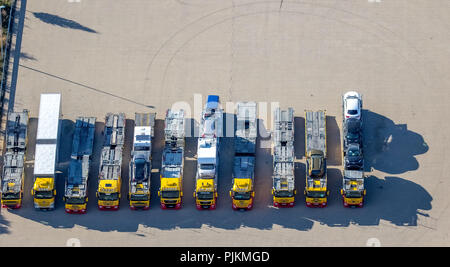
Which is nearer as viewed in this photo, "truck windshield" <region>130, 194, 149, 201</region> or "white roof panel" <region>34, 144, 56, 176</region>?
"truck windshield" <region>130, 194, 149, 201</region>

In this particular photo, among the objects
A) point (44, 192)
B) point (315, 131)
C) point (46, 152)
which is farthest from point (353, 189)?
point (46, 152)

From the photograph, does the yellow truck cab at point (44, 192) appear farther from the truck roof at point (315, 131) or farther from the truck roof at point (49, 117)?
the truck roof at point (315, 131)

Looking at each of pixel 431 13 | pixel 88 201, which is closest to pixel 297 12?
pixel 431 13

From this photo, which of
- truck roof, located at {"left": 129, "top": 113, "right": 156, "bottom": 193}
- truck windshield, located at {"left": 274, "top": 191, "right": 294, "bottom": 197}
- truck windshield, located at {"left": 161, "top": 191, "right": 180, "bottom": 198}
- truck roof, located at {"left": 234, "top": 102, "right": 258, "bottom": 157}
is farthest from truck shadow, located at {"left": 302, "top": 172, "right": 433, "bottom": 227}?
truck roof, located at {"left": 129, "top": 113, "right": 156, "bottom": 193}

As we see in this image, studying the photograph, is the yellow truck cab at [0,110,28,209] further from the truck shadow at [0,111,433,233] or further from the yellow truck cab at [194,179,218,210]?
the yellow truck cab at [194,179,218,210]

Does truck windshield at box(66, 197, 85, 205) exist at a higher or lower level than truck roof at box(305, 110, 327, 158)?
lower
